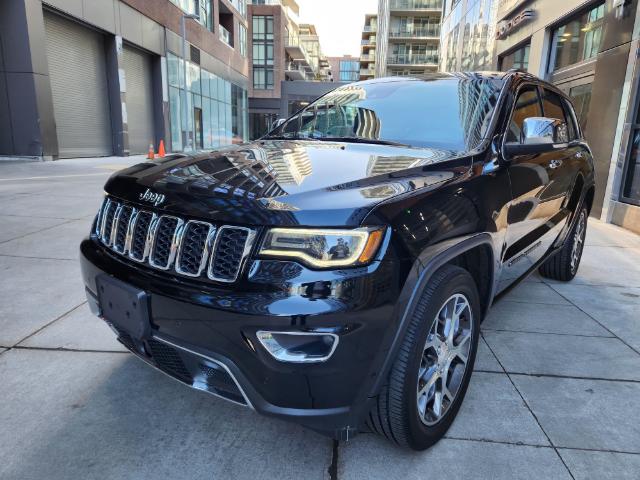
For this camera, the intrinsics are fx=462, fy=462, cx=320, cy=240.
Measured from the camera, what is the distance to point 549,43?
35.8 feet

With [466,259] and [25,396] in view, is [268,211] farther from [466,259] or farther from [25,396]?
[25,396]

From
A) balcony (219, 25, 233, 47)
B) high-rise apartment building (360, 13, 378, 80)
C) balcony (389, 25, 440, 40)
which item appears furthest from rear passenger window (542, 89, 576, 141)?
high-rise apartment building (360, 13, 378, 80)

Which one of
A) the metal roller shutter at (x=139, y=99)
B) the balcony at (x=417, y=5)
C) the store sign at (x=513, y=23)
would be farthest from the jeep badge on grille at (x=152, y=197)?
the balcony at (x=417, y=5)

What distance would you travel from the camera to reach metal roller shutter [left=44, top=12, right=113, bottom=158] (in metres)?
16.0

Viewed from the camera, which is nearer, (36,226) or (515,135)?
(515,135)

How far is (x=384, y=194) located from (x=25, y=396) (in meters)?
2.11

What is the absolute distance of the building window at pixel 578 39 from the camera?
8.67 meters

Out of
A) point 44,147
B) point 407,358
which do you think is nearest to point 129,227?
point 407,358

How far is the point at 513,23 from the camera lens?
12.7 m

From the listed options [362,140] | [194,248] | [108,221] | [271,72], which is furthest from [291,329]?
[271,72]

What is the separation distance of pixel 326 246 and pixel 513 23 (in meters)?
13.7

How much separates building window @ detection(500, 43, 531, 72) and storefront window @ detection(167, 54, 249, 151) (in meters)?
10.7

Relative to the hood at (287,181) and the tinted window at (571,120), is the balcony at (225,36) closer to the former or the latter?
the tinted window at (571,120)

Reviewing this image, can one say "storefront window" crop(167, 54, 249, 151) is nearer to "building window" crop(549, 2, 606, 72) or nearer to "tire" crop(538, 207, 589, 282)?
"building window" crop(549, 2, 606, 72)
